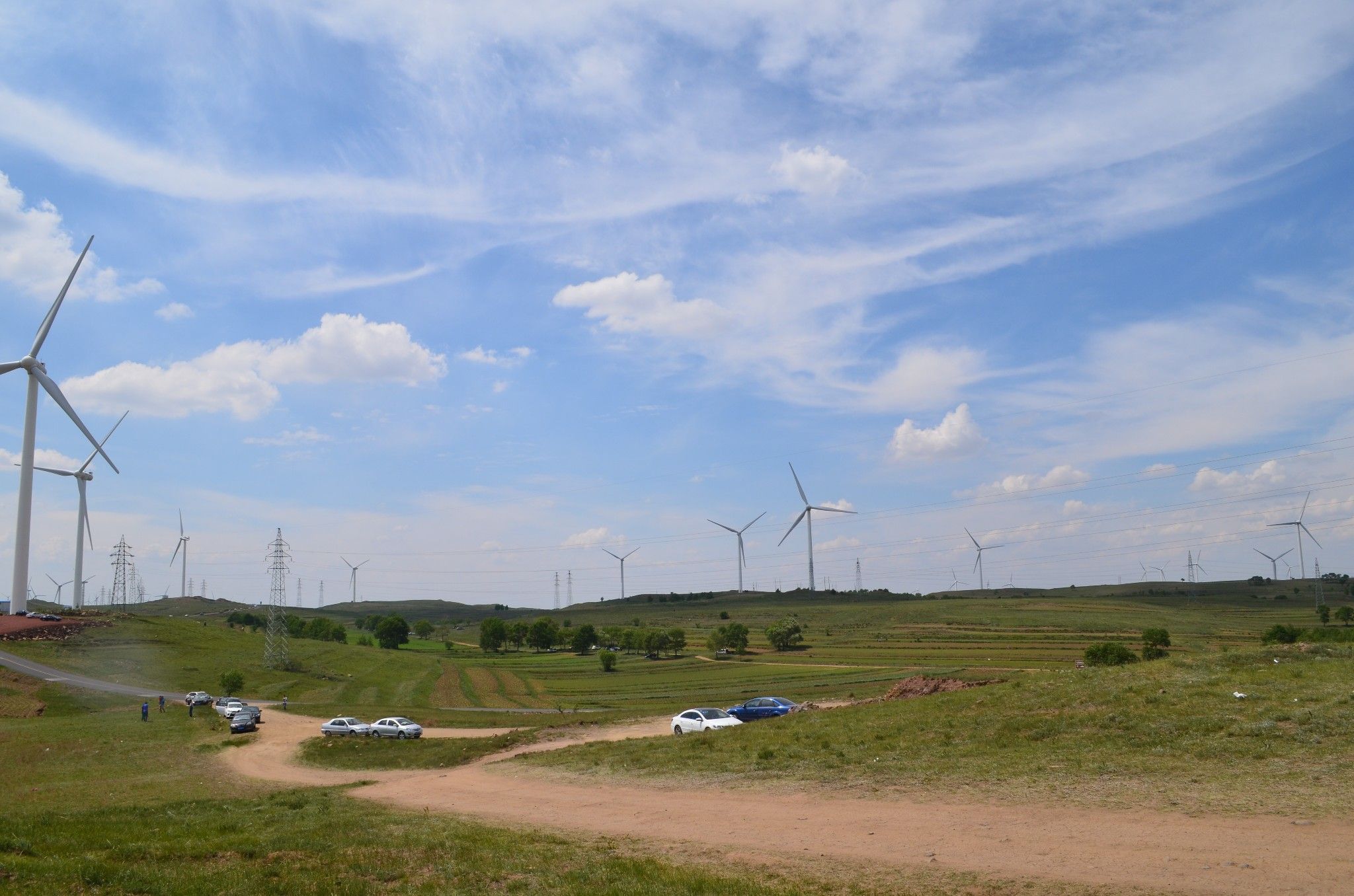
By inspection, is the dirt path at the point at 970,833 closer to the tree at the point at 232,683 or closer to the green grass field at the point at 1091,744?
the green grass field at the point at 1091,744

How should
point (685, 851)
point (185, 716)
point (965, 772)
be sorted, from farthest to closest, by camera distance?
point (185, 716)
point (965, 772)
point (685, 851)

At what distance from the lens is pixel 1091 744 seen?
31.6 m

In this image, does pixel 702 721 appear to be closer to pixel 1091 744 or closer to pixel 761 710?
pixel 761 710

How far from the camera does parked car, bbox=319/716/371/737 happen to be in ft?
212

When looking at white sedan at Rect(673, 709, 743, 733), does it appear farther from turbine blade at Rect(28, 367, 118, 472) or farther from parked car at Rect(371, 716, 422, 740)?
turbine blade at Rect(28, 367, 118, 472)

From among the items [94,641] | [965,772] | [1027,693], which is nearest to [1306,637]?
[1027,693]

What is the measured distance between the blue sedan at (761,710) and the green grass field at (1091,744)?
315 inches

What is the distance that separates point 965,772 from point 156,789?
3783cm

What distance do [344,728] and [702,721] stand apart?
29214 millimetres

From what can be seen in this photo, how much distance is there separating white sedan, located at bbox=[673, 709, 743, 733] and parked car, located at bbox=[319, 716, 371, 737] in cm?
2509

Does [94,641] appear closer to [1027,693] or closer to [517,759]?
[517,759]

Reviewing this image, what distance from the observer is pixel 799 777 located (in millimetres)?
32875

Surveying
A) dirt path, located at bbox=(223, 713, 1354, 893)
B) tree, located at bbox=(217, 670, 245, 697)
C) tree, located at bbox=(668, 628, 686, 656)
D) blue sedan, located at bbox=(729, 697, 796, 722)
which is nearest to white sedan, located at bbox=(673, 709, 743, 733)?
blue sedan, located at bbox=(729, 697, 796, 722)

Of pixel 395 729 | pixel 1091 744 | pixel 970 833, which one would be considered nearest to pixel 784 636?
pixel 395 729
